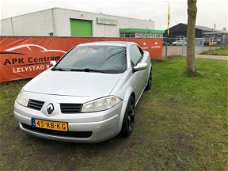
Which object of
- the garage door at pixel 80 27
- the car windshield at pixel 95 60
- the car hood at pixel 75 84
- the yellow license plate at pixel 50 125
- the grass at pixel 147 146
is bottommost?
Result: the grass at pixel 147 146

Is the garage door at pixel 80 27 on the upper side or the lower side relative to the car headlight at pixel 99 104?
upper

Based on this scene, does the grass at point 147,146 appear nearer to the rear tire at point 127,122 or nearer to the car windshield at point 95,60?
the rear tire at point 127,122

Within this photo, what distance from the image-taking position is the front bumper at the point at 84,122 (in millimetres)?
2543

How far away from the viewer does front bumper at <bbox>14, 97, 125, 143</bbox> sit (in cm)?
254

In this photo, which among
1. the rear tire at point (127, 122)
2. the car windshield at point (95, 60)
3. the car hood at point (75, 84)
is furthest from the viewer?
the car windshield at point (95, 60)

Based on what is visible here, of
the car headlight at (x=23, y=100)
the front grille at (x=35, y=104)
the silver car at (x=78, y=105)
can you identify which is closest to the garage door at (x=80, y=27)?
the silver car at (x=78, y=105)

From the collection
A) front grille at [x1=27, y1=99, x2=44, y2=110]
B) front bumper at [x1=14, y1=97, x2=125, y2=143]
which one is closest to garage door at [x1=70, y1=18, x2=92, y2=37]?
front grille at [x1=27, y1=99, x2=44, y2=110]

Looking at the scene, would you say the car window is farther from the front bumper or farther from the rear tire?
the front bumper

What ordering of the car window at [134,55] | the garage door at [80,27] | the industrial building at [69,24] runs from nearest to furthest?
the car window at [134,55], the industrial building at [69,24], the garage door at [80,27]

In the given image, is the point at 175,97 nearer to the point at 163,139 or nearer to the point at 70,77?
the point at 163,139

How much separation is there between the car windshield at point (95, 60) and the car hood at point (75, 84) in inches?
9.8

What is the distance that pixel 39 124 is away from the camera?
2670 mm

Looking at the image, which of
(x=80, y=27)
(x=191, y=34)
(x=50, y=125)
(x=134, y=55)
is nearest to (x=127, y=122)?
(x=50, y=125)

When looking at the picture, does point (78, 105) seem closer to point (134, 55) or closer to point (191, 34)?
point (134, 55)
